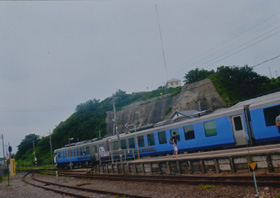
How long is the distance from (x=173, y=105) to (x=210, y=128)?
121 feet

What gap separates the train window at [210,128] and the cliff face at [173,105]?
2468 cm

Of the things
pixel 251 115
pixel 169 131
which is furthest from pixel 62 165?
pixel 251 115

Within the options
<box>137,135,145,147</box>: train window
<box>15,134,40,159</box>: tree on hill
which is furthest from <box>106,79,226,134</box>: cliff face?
<box>15,134,40,159</box>: tree on hill

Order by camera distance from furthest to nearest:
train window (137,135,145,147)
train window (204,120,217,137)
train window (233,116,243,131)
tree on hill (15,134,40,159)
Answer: tree on hill (15,134,40,159) → train window (137,135,145,147) → train window (204,120,217,137) → train window (233,116,243,131)

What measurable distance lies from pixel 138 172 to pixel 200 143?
501 centimetres

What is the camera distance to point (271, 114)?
1434cm

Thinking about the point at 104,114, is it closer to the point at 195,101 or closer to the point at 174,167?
the point at 195,101

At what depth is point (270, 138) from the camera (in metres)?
14.4

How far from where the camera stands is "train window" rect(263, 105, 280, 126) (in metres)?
14.1

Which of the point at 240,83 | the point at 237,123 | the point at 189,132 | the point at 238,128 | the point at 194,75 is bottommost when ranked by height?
the point at 238,128

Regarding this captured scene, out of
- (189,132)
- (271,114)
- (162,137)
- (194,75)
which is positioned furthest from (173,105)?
(271,114)

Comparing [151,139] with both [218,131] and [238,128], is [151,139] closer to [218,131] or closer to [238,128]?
[218,131]

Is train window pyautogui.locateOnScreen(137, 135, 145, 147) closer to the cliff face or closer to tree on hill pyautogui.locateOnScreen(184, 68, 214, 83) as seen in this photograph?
the cliff face

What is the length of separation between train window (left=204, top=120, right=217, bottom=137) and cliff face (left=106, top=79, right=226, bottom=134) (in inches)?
972
